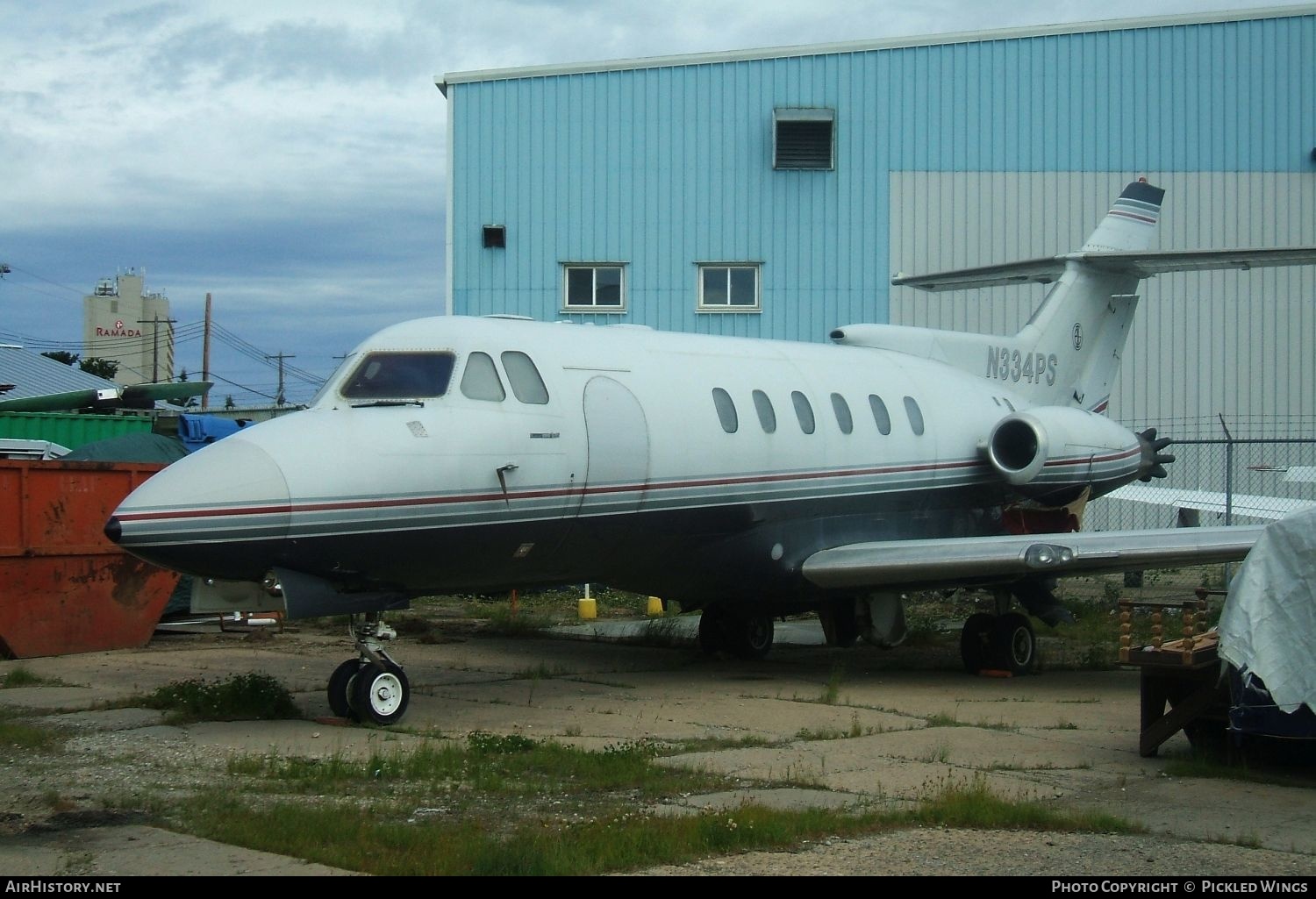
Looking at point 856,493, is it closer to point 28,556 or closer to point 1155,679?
point 1155,679

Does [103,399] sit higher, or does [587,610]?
[103,399]

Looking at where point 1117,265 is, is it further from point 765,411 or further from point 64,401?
point 64,401

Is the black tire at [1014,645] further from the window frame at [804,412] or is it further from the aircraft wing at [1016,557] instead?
the window frame at [804,412]

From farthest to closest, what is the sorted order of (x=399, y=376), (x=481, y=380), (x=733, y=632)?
(x=733, y=632), (x=481, y=380), (x=399, y=376)

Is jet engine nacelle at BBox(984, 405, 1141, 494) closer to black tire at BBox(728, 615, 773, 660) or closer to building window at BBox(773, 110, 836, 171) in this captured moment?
black tire at BBox(728, 615, 773, 660)

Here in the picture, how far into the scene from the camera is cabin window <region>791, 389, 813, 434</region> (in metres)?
13.8

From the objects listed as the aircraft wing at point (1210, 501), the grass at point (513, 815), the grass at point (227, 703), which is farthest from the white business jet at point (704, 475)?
the aircraft wing at point (1210, 501)

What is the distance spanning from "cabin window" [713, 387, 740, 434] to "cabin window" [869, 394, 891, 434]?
2189 millimetres

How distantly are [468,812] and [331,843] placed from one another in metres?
1.03

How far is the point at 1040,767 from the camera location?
28.8 ft

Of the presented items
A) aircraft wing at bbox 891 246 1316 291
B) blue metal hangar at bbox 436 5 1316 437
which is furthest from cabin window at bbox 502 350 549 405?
blue metal hangar at bbox 436 5 1316 437

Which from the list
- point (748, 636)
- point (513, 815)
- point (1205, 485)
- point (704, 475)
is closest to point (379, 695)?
point (513, 815)

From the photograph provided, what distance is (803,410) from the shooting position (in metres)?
13.9

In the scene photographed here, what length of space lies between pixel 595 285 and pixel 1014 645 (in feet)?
38.7
